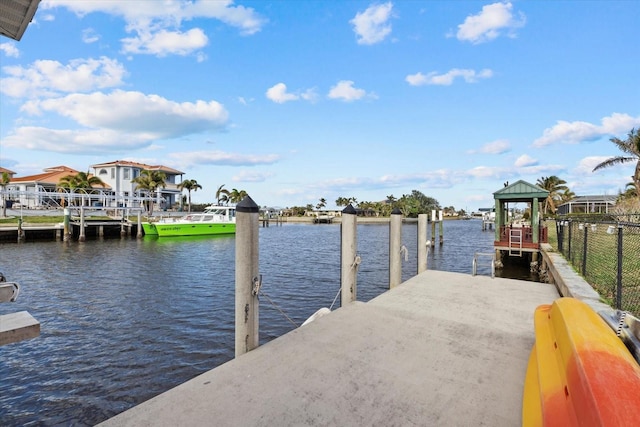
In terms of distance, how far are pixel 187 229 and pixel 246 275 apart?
1484 inches

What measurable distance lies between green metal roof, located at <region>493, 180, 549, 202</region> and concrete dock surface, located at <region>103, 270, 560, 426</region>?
13.9 metres

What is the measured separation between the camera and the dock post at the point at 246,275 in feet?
14.2

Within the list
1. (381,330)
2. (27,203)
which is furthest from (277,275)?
(27,203)

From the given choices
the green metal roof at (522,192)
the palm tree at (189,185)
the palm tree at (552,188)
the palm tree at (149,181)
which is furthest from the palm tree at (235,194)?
the green metal roof at (522,192)

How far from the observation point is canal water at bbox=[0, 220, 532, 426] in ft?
20.0

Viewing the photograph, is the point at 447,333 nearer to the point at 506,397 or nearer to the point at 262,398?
the point at 506,397

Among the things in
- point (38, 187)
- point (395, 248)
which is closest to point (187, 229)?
point (38, 187)

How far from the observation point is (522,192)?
1780 cm

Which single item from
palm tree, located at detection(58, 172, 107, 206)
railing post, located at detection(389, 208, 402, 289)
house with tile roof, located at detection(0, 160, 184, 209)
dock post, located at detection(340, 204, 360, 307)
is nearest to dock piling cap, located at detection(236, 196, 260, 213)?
dock post, located at detection(340, 204, 360, 307)

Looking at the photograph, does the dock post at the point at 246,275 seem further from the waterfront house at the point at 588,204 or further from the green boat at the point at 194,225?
the waterfront house at the point at 588,204

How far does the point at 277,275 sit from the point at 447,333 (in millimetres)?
12846

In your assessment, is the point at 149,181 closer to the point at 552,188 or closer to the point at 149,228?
the point at 149,228

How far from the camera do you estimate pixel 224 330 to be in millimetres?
9117

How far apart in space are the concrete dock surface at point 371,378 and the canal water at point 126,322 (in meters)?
1.06
